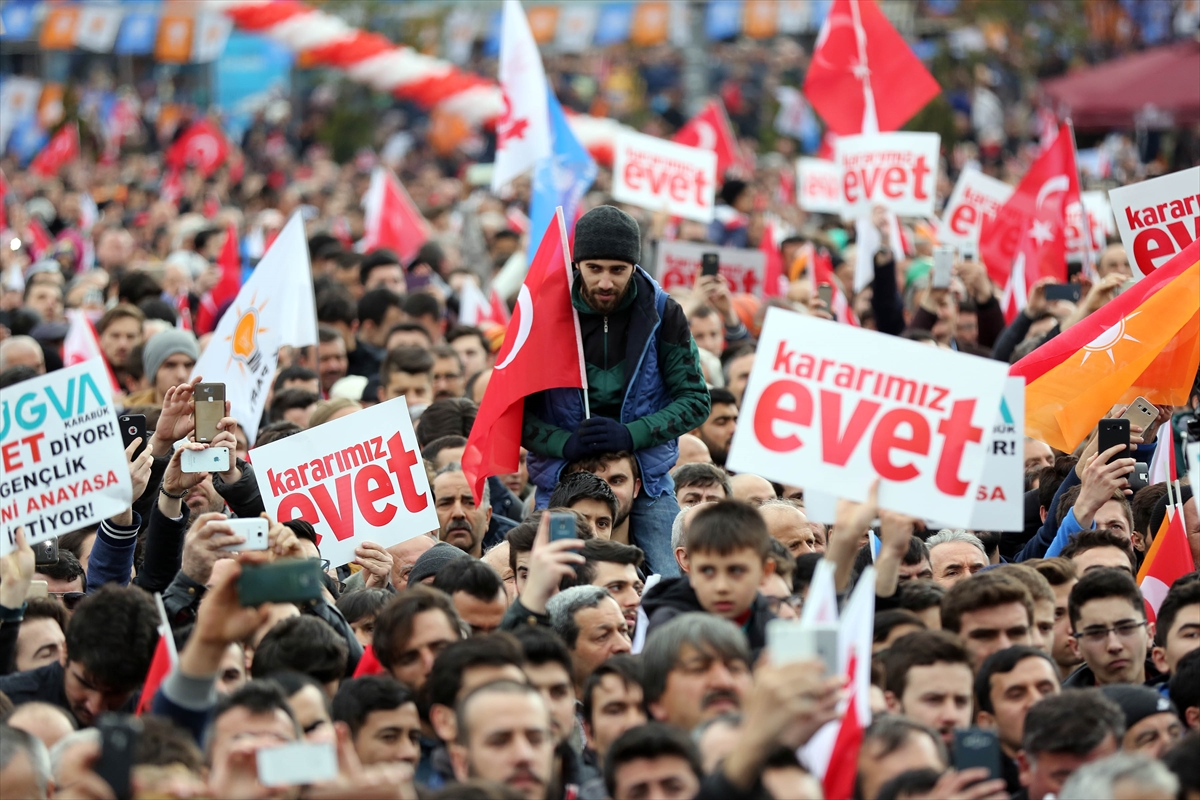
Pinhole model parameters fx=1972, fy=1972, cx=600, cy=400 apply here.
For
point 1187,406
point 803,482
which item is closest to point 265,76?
point 1187,406

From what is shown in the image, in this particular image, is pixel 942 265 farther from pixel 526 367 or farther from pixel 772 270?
pixel 526 367

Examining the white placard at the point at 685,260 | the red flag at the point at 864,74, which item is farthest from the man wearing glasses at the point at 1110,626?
the red flag at the point at 864,74

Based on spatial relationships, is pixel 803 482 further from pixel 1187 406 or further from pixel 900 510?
pixel 1187 406

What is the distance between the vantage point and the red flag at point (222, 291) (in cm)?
1406

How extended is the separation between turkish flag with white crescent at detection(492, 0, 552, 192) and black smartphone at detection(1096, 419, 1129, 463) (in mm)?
6731

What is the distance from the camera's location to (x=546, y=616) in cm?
629

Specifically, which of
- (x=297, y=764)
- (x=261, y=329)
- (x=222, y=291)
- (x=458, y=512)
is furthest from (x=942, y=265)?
(x=297, y=764)

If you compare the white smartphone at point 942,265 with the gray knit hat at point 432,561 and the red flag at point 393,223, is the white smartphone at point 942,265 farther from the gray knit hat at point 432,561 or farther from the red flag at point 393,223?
the red flag at point 393,223

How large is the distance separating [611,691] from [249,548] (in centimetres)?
140

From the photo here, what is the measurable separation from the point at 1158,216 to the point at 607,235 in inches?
131

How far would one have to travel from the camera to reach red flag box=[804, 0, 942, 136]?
1358cm

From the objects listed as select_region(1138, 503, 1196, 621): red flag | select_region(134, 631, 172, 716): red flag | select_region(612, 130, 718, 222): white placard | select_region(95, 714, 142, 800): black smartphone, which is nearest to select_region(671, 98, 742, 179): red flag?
select_region(612, 130, 718, 222): white placard

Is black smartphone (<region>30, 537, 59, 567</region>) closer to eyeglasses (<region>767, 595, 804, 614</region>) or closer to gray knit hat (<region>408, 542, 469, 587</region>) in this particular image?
gray knit hat (<region>408, 542, 469, 587</region>)

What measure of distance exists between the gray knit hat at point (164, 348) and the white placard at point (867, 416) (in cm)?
554
